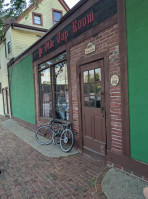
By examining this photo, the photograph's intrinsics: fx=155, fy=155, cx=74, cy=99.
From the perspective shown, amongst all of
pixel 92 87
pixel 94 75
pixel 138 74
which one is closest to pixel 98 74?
pixel 94 75

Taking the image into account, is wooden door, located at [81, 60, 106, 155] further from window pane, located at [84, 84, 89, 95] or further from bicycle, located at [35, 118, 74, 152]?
bicycle, located at [35, 118, 74, 152]

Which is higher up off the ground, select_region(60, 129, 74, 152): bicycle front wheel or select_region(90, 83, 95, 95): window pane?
select_region(90, 83, 95, 95): window pane

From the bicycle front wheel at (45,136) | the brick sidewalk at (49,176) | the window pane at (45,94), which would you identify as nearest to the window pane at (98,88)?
the brick sidewalk at (49,176)

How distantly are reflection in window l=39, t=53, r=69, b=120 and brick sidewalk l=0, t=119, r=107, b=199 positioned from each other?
1.78 meters

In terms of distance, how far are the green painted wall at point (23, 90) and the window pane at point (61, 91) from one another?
7.01 feet

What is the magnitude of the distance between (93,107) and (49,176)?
1.96 m

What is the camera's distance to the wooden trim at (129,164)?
2.87 meters

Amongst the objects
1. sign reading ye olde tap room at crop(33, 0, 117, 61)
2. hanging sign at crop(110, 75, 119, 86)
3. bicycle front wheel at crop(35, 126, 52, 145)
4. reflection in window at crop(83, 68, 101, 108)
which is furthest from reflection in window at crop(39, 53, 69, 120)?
hanging sign at crop(110, 75, 119, 86)

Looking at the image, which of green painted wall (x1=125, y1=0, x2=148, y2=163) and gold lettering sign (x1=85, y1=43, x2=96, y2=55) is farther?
gold lettering sign (x1=85, y1=43, x2=96, y2=55)

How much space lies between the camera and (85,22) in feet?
13.6

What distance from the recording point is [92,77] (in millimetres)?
4113

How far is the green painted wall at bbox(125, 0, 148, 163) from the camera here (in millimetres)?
2752

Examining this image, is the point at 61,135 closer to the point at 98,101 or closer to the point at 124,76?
the point at 98,101

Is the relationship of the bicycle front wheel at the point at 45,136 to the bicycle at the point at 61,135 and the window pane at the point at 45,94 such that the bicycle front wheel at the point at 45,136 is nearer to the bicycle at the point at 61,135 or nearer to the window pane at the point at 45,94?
the bicycle at the point at 61,135
